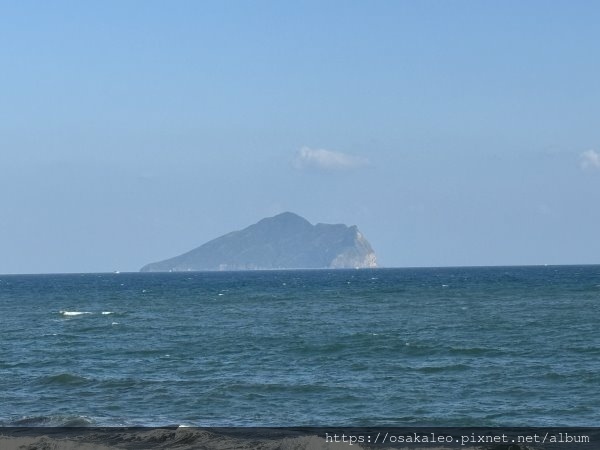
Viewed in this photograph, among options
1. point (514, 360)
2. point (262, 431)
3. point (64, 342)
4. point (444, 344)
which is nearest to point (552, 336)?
point (444, 344)

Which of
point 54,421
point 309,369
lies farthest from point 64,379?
point 54,421

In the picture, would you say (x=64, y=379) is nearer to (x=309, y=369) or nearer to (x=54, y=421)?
(x=309, y=369)

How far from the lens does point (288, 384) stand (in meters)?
36.8

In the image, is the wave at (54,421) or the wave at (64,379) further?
the wave at (64,379)

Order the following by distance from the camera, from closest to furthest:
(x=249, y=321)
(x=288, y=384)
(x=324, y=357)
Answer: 1. (x=288, y=384)
2. (x=324, y=357)
3. (x=249, y=321)

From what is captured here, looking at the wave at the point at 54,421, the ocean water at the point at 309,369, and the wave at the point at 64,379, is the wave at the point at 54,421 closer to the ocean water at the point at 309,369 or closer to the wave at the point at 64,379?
the ocean water at the point at 309,369

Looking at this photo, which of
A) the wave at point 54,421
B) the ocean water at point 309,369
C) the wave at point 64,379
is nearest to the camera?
the wave at point 54,421

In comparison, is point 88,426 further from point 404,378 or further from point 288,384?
point 404,378

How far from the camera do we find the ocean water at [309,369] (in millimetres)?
30250

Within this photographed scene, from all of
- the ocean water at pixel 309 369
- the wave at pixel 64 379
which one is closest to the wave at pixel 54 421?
the ocean water at pixel 309 369

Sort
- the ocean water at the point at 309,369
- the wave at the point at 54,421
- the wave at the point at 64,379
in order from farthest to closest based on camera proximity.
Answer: the wave at the point at 64,379, the ocean water at the point at 309,369, the wave at the point at 54,421

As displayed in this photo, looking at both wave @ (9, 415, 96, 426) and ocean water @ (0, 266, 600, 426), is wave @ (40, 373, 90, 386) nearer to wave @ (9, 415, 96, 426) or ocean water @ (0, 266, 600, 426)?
ocean water @ (0, 266, 600, 426)

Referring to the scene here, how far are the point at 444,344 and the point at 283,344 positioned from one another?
826 cm

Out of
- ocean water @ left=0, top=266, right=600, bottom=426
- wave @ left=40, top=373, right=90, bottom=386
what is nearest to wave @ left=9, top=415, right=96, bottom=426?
ocean water @ left=0, top=266, right=600, bottom=426
